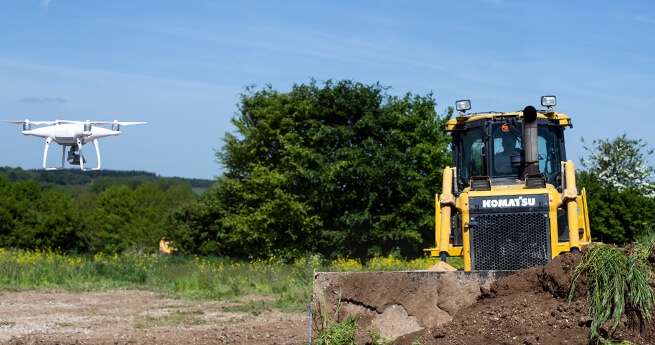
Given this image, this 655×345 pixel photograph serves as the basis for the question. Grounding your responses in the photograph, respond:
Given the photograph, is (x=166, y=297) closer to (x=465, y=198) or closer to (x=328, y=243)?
(x=465, y=198)

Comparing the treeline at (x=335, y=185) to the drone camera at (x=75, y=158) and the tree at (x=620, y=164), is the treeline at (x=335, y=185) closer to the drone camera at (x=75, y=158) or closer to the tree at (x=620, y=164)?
the tree at (x=620, y=164)

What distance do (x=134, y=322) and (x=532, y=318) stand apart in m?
8.62

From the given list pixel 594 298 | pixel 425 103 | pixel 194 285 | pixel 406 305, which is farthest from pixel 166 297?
pixel 425 103

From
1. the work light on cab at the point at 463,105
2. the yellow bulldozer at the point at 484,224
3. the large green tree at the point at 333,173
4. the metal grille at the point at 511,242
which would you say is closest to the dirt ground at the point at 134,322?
the yellow bulldozer at the point at 484,224

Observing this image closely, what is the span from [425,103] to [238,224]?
10753 millimetres

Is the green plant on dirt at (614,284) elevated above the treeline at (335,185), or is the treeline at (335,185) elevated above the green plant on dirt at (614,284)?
the treeline at (335,185)

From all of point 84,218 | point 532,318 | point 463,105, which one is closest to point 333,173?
point 463,105

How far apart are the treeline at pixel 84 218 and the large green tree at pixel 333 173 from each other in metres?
7.96

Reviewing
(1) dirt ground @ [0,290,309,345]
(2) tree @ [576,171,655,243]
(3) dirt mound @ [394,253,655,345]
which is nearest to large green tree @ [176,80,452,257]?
(2) tree @ [576,171,655,243]

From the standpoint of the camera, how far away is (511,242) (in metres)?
8.23

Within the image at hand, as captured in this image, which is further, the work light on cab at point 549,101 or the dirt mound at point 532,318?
the work light on cab at point 549,101

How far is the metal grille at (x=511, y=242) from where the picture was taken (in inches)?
320

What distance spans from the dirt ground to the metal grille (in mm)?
2439

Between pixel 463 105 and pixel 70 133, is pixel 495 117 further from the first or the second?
pixel 70 133
